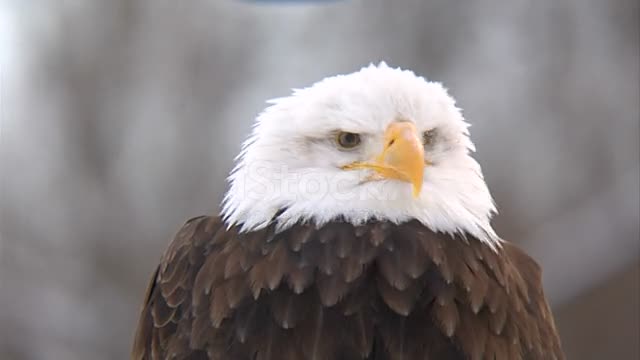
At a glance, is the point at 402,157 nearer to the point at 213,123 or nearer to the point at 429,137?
the point at 429,137

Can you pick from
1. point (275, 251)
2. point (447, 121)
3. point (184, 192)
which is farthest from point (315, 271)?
point (184, 192)

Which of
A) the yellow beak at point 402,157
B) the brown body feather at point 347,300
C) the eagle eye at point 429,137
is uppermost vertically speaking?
the eagle eye at point 429,137

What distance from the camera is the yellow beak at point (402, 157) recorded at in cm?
179

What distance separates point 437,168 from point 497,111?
2370mm

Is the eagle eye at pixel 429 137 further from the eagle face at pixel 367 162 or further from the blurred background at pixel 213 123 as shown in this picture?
the blurred background at pixel 213 123

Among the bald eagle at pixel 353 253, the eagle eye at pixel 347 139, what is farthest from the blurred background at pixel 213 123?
the eagle eye at pixel 347 139

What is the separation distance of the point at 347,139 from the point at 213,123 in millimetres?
2323

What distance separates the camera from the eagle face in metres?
1.86

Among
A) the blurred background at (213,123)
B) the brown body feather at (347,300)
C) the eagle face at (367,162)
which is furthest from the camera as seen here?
the blurred background at (213,123)

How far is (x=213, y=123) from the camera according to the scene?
164 inches

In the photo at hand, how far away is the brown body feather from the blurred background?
2.14 m

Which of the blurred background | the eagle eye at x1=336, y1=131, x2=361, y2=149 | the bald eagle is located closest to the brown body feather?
the bald eagle

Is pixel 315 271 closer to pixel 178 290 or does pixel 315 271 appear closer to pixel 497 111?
pixel 178 290

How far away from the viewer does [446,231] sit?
1869 mm
